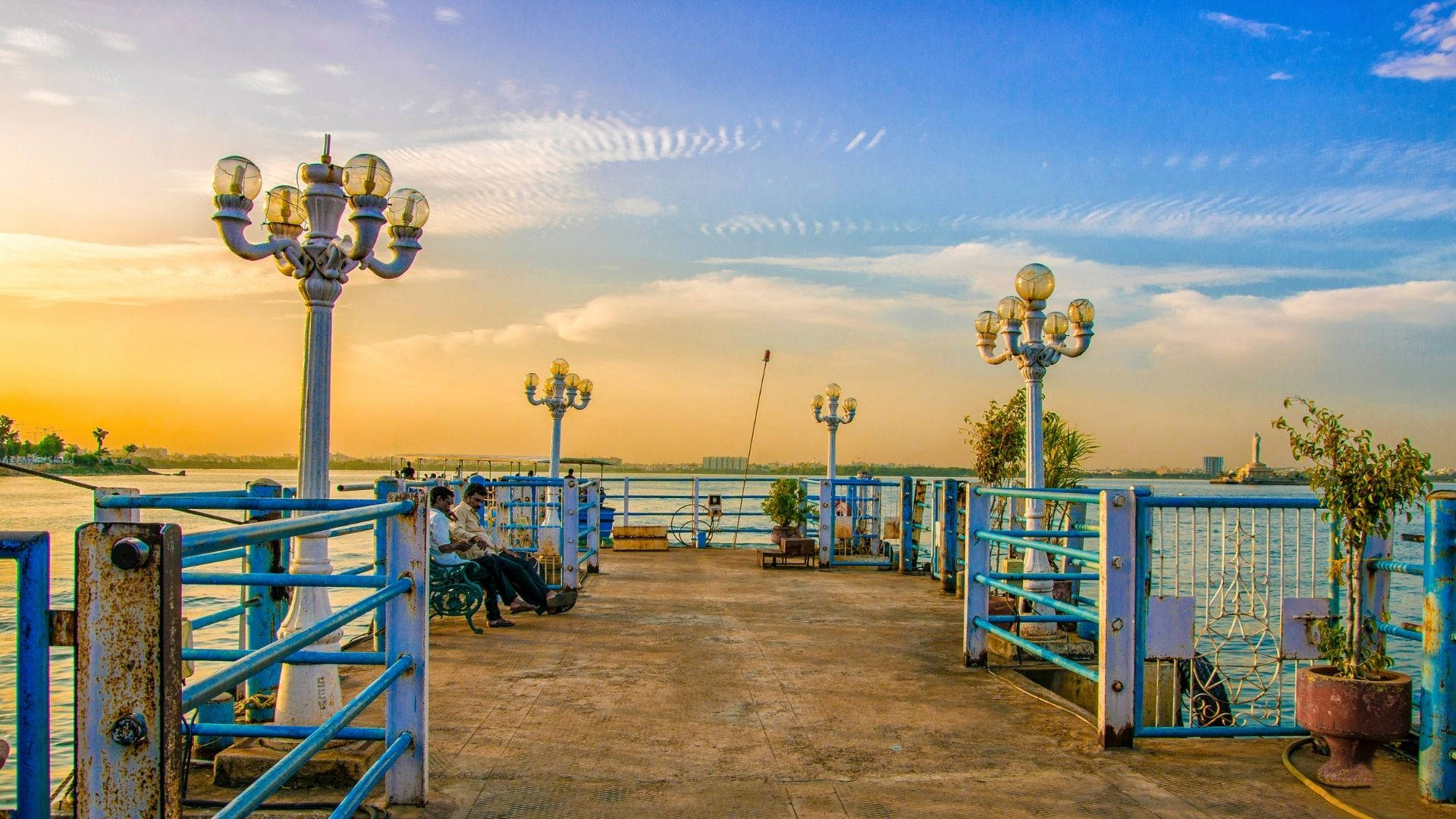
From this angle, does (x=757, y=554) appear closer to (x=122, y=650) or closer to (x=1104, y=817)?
(x=1104, y=817)

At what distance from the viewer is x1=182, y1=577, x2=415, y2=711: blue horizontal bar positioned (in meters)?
2.05

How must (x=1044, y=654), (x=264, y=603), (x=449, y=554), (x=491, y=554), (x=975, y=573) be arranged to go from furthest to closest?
(x=491, y=554) < (x=449, y=554) < (x=975, y=573) < (x=1044, y=654) < (x=264, y=603)

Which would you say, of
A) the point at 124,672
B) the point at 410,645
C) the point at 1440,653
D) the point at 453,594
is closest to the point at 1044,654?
the point at 1440,653

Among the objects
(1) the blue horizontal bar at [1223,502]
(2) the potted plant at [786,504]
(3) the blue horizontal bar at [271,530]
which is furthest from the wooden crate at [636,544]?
(3) the blue horizontal bar at [271,530]

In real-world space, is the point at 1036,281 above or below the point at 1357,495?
above

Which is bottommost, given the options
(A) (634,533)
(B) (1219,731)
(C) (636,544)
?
(C) (636,544)

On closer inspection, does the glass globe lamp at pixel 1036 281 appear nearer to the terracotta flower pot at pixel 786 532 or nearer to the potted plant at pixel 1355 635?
the potted plant at pixel 1355 635

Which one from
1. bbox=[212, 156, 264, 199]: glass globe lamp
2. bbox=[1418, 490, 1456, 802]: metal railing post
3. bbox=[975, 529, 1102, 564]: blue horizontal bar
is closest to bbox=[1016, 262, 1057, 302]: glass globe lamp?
bbox=[975, 529, 1102, 564]: blue horizontal bar

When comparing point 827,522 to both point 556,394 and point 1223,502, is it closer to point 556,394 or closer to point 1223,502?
point 556,394

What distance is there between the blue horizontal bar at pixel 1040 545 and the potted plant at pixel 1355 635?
1.15m

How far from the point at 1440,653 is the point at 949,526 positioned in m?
9.01

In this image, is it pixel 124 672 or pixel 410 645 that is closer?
pixel 124 672

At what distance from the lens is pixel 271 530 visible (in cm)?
Result: 246

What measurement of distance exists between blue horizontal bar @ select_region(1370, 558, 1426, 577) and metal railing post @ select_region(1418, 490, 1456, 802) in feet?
0.63
